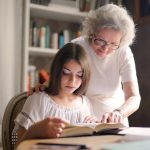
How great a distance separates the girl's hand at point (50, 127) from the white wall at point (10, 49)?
1.66 metres

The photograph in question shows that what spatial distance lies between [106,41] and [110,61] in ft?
0.60

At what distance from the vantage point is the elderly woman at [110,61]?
179cm

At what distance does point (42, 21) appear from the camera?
322 cm

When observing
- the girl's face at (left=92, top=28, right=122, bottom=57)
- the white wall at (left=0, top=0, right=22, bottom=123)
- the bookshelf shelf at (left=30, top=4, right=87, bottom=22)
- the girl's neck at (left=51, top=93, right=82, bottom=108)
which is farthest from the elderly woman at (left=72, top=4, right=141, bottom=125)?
the bookshelf shelf at (left=30, top=4, right=87, bottom=22)

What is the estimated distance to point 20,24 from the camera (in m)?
2.84

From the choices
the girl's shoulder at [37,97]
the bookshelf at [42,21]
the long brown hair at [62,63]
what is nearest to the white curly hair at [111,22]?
the long brown hair at [62,63]

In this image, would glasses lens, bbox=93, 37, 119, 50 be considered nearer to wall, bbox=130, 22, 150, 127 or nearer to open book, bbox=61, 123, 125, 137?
open book, bbox=61, 123, 125, 137

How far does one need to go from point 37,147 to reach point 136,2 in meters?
2.50

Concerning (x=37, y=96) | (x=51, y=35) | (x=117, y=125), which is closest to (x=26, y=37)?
(x=51, y=35)

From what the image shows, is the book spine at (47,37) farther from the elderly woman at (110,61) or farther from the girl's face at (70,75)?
the girl's face at (70,75)

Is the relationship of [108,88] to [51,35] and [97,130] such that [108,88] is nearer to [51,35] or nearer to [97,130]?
[97,130]

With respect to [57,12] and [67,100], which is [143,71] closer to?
[57,12]

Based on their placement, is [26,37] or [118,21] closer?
[118,21]

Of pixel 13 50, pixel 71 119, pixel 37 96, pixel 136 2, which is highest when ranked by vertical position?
pixel 136 2
